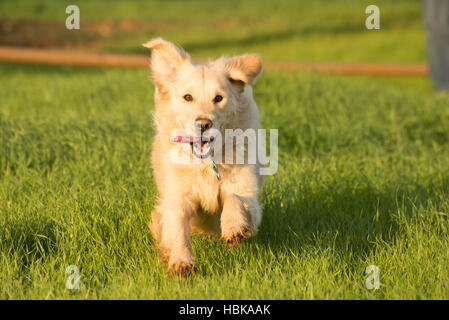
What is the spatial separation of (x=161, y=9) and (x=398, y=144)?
654 inches

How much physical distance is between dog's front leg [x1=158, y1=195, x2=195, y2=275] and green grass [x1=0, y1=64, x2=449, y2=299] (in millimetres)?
93

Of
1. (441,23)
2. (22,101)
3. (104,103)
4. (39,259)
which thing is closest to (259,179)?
(39,259)

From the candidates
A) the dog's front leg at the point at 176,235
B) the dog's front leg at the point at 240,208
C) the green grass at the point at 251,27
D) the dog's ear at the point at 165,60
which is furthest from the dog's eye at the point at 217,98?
the green grass at the point at 251,27

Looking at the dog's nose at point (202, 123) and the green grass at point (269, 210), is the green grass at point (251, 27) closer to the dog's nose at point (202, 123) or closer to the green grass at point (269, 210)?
the green grass at point (269, 210)

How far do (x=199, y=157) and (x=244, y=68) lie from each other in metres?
0.60

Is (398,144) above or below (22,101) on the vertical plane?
below

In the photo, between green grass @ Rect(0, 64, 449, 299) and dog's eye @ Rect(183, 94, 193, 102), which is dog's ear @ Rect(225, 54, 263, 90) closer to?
dog's eye @ Rect(183, 94, 193, 102)

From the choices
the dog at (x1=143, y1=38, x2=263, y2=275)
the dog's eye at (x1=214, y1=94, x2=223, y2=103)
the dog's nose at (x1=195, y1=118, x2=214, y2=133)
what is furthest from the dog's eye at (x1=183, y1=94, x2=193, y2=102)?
the dog's nose at (x1=195, y1=118, x2=214, y2=133)

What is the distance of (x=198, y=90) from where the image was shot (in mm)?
3566

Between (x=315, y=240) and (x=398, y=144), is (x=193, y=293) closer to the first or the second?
(x=315, y=240)

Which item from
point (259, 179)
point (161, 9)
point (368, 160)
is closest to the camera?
point (259, 179)

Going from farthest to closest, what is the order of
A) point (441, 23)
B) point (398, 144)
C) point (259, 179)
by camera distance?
point (441, 23)
point (398, 144)
point (259, 179)

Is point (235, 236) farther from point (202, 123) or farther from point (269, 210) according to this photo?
point (269, 210)

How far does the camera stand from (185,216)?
3.69m
